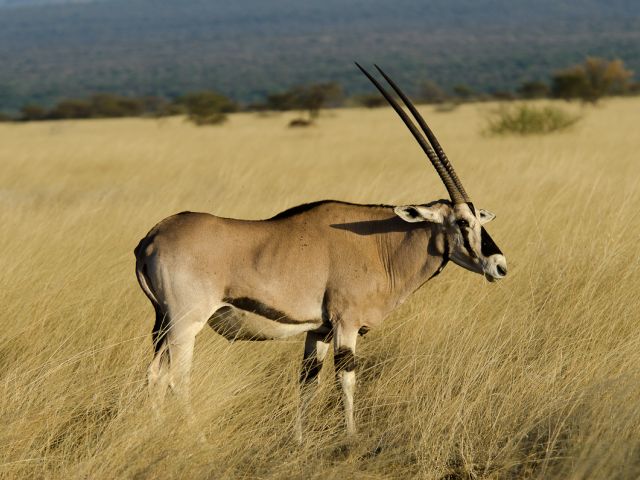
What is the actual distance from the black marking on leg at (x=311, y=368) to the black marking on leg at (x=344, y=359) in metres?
0.25

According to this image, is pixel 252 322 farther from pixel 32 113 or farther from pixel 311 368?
pixel 32 113

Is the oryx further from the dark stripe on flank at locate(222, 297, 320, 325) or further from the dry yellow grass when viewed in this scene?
the dry yellow grass

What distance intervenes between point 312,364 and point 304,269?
55 cm

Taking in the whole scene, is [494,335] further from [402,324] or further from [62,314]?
[62,314]

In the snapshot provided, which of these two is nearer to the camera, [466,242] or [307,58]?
[466,242]

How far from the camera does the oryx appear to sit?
429 centimetres

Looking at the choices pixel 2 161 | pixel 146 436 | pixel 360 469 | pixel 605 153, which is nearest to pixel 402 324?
pixel 360 469

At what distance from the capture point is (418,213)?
4.65 m

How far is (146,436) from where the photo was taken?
4102mm

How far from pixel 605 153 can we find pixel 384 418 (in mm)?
12194

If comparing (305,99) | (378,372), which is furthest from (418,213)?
(305,99)

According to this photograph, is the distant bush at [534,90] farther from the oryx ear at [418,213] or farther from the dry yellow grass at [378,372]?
the oryx ear at [418,213]

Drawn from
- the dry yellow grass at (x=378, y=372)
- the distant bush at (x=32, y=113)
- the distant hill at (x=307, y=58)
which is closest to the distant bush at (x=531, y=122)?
the dry yellow grass at (x=378, y=372)

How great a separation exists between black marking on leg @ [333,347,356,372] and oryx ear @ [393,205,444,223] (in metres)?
0.65
